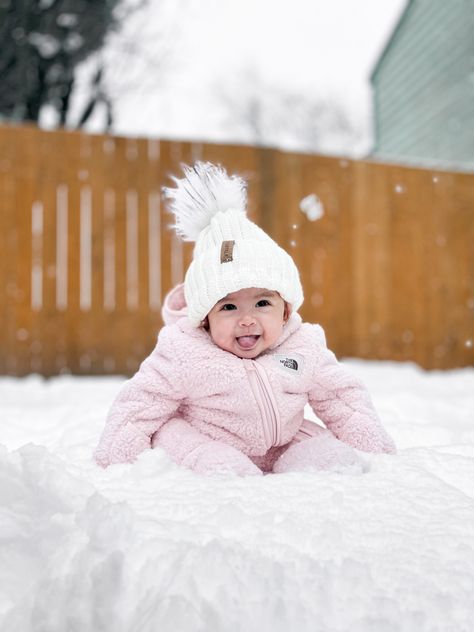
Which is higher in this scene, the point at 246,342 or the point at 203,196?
the point at 203,196

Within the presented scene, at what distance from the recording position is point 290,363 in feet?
4.85

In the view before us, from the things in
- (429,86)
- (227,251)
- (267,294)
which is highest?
(429,86)

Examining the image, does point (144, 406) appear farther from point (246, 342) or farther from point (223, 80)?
point (223, 80)

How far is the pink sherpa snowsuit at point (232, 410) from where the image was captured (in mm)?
1366

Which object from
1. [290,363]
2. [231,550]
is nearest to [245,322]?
[290,363]

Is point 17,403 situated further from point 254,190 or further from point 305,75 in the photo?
point 305,75

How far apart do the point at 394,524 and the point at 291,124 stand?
17.8 metres

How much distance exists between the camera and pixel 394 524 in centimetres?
98

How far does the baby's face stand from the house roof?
406 inches

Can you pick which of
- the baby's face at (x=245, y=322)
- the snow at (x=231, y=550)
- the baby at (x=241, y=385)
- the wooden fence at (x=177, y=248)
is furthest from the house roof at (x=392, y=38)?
the snow at (x=231, y=550)

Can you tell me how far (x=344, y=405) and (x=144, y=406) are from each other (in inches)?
19.5

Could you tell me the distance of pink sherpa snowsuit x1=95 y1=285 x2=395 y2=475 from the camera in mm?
1366

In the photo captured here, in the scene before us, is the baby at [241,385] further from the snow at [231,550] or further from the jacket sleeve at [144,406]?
the snow at [231,550]

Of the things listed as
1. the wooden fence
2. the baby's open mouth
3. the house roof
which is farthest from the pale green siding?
the baby's open mouth
